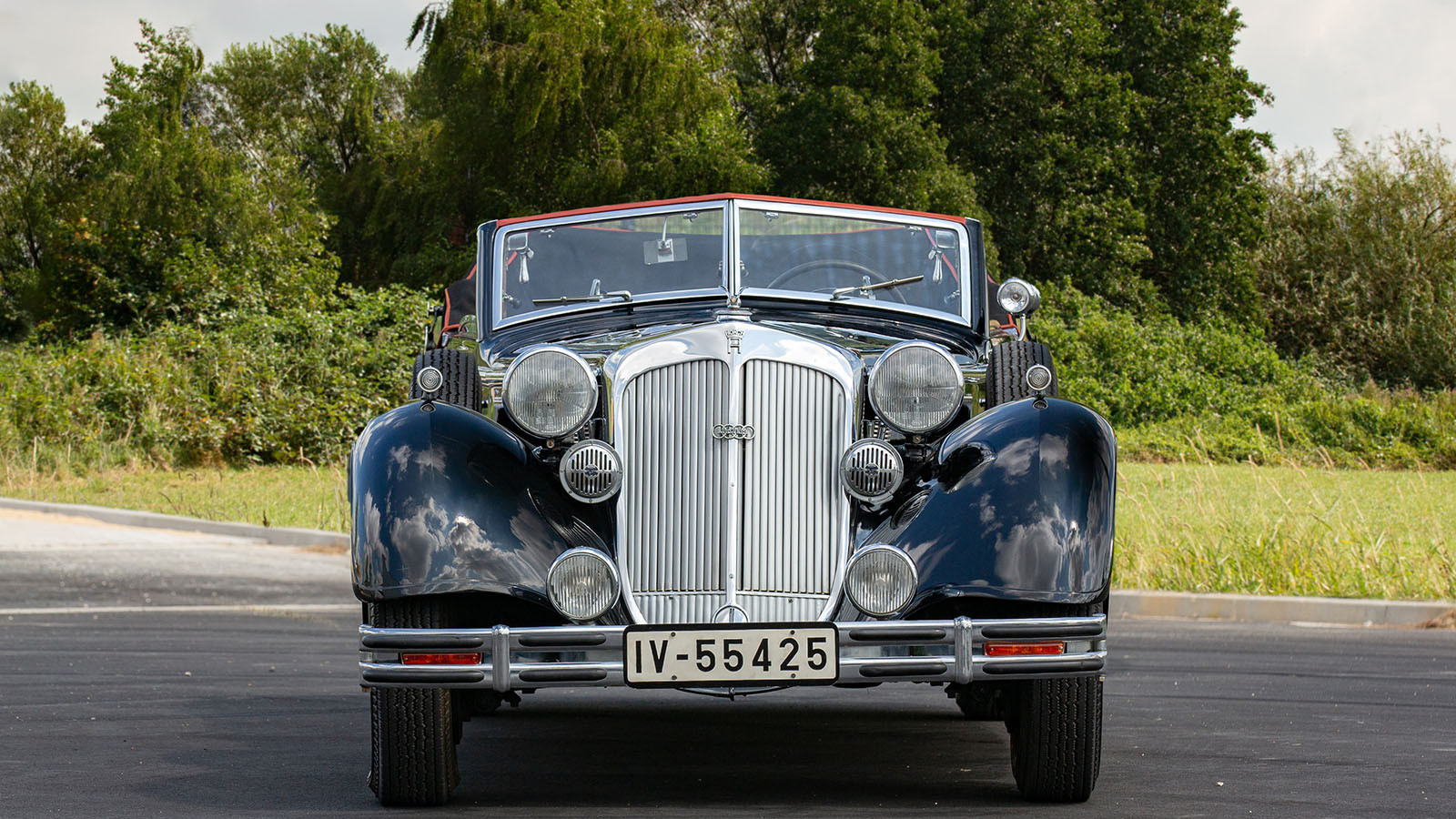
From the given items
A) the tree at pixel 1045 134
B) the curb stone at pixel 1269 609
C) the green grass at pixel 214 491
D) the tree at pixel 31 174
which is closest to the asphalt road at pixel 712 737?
the curb stone at pixel 1269 609

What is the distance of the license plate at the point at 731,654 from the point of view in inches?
165

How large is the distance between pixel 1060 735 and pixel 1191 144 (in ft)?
122

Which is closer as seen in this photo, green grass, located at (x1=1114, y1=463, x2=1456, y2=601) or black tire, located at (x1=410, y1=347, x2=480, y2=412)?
black tire, located at (x1=410, y1=347, x2=480, y2=412)

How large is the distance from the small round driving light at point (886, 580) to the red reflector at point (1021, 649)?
263 mm

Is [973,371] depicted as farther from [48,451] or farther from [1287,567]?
[48,451]

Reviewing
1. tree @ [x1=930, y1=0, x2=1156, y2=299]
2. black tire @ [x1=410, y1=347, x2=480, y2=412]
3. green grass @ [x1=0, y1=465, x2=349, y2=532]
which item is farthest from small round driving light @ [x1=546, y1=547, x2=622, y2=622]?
tree @ [x1=930, y1=0, x2=1156, y2=299]

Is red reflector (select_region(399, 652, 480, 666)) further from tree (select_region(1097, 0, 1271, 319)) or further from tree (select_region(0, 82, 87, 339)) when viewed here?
tree (select_region(0, 82, 87, 339))

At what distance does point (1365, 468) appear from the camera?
27.9 metres

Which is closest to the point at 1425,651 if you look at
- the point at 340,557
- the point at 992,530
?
the point at 992,530

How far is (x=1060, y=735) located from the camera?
15.1 ft

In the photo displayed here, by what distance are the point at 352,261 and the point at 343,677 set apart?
36.9 metres

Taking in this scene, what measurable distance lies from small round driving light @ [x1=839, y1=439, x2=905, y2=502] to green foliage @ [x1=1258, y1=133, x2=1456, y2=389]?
39.1m

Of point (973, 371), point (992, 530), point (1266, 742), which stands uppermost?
point (973, 371)

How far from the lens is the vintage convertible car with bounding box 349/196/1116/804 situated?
4254mm
